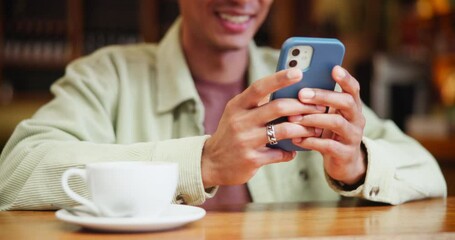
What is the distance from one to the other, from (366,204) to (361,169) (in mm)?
82

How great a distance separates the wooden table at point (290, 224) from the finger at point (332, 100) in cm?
18

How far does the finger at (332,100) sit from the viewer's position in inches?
46.6

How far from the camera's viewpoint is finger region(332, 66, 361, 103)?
1.18 m

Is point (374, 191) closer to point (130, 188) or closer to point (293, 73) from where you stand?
point (293, 73)

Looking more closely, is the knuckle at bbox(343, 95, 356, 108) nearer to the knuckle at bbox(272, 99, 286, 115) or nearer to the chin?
the knuckle at bbox(272, 99, 286, 115)

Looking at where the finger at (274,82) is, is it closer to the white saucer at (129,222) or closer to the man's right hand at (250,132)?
the man's right hand at (250,132)

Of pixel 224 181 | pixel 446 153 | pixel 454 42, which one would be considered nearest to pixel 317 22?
pixel 454 42

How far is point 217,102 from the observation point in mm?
1838

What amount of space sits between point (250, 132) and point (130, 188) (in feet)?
0.89

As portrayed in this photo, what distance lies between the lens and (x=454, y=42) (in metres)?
3.89

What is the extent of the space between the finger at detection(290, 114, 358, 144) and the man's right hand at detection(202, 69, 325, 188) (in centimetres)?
1

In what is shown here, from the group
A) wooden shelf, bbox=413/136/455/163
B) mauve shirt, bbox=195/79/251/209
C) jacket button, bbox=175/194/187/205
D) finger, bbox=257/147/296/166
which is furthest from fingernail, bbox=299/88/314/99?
wooden shelf, bbox=413/136/455/163

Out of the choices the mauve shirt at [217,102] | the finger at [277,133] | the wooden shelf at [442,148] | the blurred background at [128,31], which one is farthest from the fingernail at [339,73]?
the blurred background at [128,31]

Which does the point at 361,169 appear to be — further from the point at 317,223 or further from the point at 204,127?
the point at 204,127
